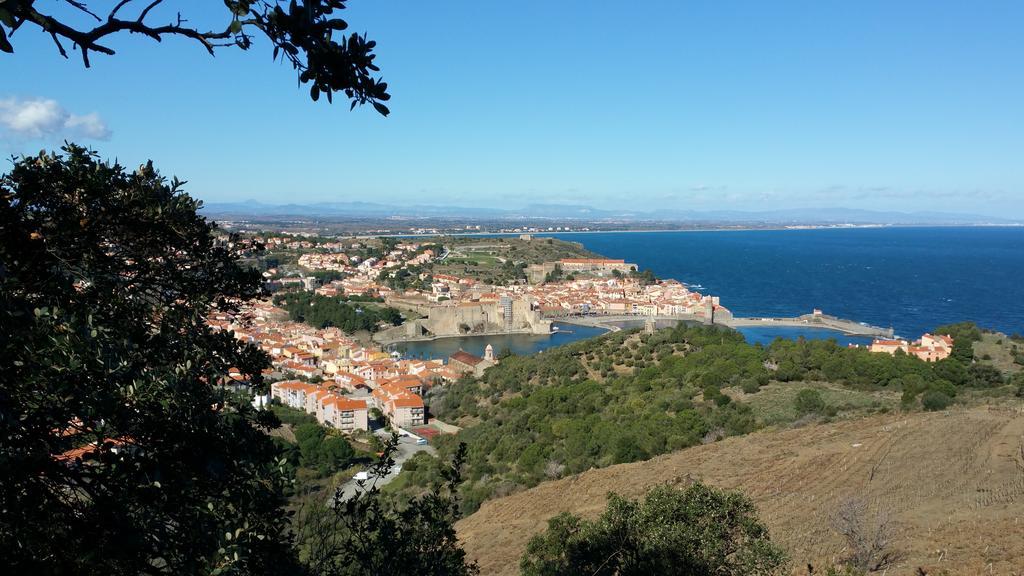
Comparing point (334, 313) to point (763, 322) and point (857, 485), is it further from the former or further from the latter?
point (857, 485)

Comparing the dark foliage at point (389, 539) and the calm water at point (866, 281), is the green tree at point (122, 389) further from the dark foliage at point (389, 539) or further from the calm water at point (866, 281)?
the calm water at point (866, 281)

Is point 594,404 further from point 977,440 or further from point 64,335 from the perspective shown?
point 64,335

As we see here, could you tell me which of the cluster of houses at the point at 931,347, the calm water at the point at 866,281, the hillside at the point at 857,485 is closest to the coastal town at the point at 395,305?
the hillside at the point at 857,485

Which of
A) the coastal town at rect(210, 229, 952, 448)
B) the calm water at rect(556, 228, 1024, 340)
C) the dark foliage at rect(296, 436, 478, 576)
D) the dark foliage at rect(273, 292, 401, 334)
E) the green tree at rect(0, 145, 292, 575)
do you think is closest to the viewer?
the green tree at rect(0, 145, 292, 575)

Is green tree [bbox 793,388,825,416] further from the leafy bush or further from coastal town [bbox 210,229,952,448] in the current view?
coastal town [bbox 210,229,952,448]

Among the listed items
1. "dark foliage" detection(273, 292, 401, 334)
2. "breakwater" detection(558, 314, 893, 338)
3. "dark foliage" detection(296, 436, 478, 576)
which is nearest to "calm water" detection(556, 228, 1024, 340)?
"breakwater" detection(558, 314, 893, 338)

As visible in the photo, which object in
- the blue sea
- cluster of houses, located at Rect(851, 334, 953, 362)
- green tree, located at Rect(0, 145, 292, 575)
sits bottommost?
the blue sea

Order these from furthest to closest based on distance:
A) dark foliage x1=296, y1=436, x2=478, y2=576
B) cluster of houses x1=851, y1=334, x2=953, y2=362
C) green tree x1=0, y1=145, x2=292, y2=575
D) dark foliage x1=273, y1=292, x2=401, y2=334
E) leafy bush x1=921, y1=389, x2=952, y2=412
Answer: dark foliage x1=273, y1=292, x2=401, y2=334 < cluster of houses x1=851, y1=334, x2=953, y2=362 < leafy bush x1=921, y1=389, x2=952, y2=412 < dark foliage x1=296, y1=436, x2=478, y2=576 < green tree x1=0, y1=145, x2=292, y2=575

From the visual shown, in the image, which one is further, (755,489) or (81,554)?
(755,489)

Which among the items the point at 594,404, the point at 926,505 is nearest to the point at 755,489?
the point at 926,505
